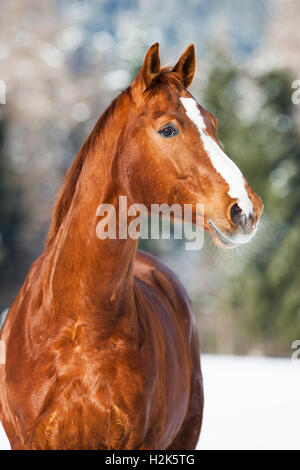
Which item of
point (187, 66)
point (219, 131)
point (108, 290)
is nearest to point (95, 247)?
point (108, 290)

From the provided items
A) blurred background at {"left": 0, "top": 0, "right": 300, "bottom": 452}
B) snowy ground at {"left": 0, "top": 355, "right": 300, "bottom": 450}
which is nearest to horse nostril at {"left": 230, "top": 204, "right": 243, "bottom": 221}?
snowy ground at {"left": 0, "top": 355, "right": 300, "bottom": 450}

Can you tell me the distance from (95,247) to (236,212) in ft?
1.58

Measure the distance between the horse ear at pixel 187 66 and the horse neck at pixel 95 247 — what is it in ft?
0.74

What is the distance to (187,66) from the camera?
6.19 ft

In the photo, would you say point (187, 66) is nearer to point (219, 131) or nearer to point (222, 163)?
point (222, 163)

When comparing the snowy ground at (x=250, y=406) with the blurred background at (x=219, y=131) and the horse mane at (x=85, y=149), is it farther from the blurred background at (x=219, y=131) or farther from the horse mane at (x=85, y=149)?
the horse mane at (x=85, y=149)

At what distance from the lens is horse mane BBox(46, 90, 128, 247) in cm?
183

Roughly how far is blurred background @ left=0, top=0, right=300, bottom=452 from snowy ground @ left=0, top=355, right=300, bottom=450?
9 cm

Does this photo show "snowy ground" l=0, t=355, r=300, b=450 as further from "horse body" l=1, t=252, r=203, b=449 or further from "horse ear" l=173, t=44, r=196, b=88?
"horse ear" l=173, t=44, r=196, b=88

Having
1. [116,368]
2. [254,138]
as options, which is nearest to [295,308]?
[254,138]

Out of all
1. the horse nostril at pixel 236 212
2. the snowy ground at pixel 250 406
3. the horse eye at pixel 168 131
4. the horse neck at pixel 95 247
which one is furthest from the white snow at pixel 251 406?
the horse eye at pixel 168 131

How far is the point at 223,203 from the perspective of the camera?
5.10 ft

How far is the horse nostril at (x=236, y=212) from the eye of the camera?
1524 millimetres

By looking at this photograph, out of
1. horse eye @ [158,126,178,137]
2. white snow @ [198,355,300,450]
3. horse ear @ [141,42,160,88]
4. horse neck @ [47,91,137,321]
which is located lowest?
white snow @ [198,355,300,450]
